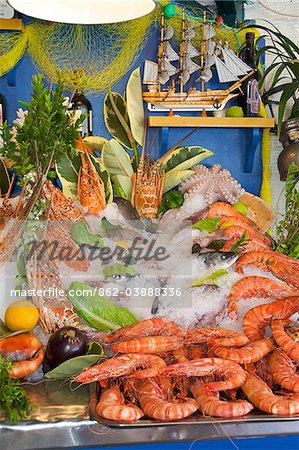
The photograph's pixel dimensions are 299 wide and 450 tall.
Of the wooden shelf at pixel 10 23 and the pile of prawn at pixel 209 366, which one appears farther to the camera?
the wooden shelf at pixel 10 23

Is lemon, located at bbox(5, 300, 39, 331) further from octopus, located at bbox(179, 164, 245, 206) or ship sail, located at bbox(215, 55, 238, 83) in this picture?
ship sail, located at bbox(215, 55, 238, 83)

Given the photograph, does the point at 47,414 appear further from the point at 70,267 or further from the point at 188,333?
the point at 70,267

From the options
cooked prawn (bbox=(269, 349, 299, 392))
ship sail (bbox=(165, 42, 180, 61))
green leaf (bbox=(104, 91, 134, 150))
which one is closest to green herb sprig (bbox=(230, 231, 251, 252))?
cooked prawn (bbox=(269, 349, 299, 392))

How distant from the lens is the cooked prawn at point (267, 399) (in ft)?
4.69

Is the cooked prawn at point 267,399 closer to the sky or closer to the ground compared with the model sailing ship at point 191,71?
closer to the ground

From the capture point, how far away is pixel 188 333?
1696 millimetres

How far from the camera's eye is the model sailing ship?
277 cm

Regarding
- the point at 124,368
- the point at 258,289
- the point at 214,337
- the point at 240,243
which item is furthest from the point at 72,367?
the point at 240,243

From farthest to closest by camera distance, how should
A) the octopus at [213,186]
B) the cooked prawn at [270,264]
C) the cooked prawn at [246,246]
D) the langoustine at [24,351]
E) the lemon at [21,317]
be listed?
the octopus at [213,186] < the cooked prawn at [246,246] < the cooked prawn at [270,264] < the lemon at [21,317] < the langoustine at [24,351]

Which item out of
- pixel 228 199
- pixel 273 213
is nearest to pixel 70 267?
pixel 228 199

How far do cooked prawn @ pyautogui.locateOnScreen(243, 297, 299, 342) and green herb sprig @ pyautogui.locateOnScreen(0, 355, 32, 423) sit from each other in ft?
2.27

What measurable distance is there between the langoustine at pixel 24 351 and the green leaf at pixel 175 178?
1.25 m

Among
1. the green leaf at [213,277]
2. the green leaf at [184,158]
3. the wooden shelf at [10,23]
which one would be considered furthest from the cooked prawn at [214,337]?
the wooden shelf at [10,23]

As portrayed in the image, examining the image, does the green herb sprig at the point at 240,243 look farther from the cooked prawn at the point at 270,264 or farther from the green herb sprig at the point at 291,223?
the green herb sprig at the point at 291,223
